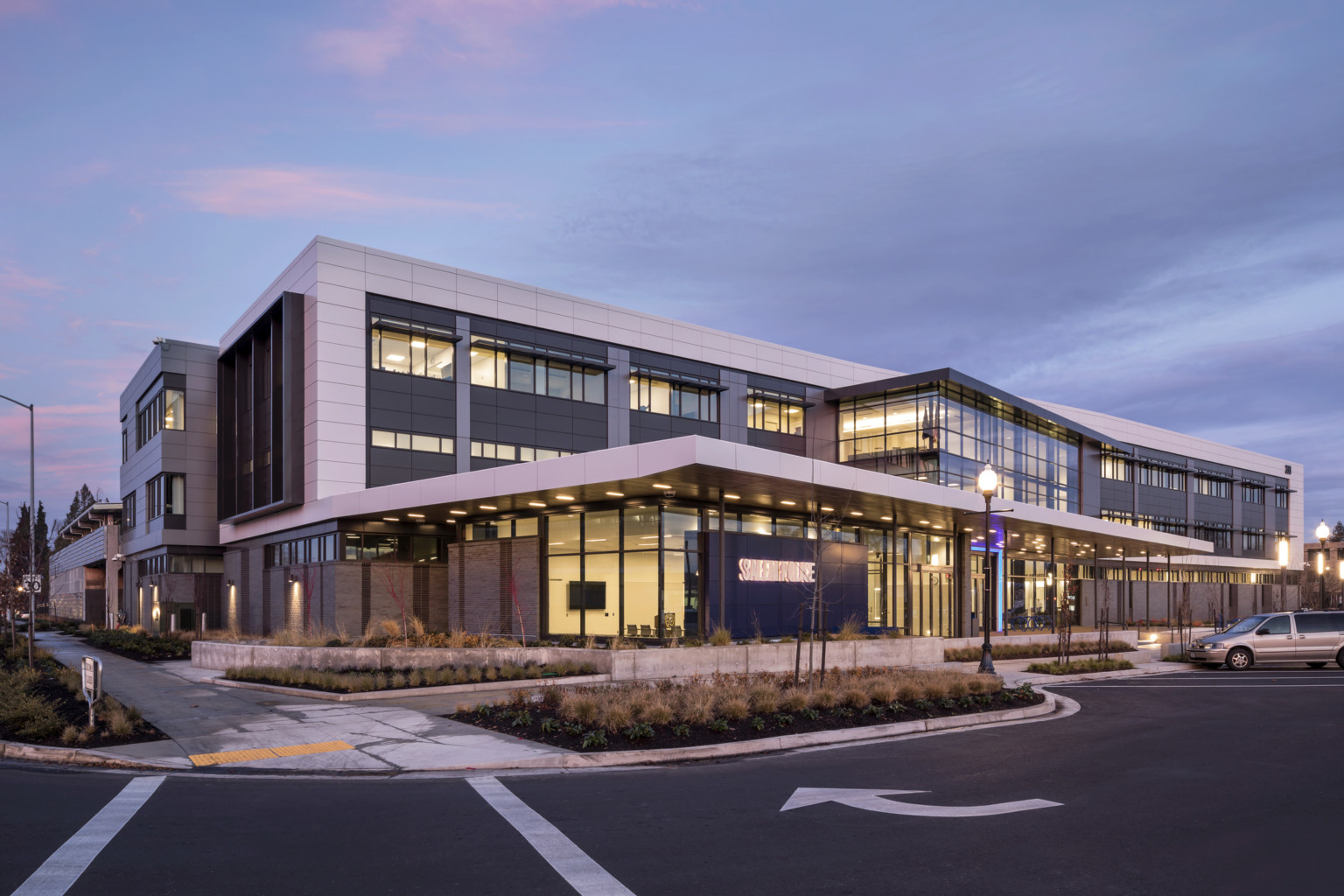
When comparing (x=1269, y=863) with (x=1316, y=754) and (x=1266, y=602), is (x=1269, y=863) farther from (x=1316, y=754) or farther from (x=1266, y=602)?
(x=1266, y=602)

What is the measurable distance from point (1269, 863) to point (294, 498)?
37.5 meters

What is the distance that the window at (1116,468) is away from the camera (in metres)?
66.1

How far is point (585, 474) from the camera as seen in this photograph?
25578mm

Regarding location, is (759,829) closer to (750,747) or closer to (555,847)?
(555,847)

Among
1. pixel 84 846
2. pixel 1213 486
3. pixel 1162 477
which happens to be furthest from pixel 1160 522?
pixel 84 846

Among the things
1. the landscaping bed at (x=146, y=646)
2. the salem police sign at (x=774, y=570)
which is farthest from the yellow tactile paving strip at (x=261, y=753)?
the landscaping bed at (x=146, y=646)

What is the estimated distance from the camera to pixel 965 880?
715 cm

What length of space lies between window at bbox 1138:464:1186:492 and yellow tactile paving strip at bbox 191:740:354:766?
69718 mm

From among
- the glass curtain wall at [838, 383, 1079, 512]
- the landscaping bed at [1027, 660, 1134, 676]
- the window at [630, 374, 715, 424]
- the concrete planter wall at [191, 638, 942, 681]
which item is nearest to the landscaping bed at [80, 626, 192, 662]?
the concrete planter wall at [191, 638, 942, 681]

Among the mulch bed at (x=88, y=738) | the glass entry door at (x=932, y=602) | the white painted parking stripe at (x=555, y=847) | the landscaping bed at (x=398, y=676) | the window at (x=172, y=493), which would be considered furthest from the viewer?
the window at (x=172, y=493)

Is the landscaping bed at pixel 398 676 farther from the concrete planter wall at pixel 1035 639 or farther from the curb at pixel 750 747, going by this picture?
the concrete planter wall at pixel 1035 639

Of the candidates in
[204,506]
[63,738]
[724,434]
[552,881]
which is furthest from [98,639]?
[552,881]

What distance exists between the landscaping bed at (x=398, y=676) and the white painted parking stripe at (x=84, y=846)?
973 centimetres

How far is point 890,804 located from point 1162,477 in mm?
74034
